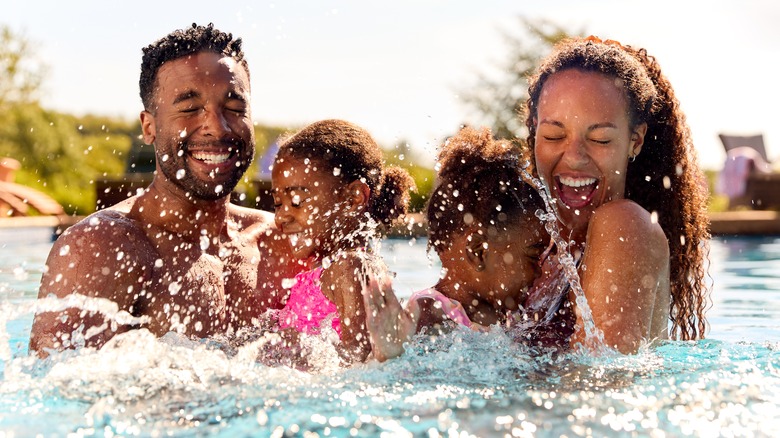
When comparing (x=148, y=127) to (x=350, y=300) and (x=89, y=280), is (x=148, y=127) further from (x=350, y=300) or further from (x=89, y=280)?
(x=350, y=300)

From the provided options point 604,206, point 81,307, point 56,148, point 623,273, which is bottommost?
point 81,307

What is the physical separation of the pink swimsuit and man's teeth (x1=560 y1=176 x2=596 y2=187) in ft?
3.75

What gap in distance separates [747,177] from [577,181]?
14726 mm

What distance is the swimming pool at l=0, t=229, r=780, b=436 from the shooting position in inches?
104

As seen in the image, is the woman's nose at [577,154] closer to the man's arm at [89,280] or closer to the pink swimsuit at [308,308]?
the pink swimsuit at [308,308]

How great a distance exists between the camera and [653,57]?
4.16 metres

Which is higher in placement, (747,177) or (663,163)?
(663,163)

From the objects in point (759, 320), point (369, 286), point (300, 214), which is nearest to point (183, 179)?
point (300, 214)

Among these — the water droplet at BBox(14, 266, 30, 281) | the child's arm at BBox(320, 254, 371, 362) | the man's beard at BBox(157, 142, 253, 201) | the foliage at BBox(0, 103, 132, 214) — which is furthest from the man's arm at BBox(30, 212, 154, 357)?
the foliage at BBox(0, 103, 132, 214)

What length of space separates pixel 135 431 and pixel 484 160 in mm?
1923

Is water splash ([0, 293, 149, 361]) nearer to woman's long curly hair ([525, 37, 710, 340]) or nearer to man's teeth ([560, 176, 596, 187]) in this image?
man's teeth ([560, 176, 596, 187])

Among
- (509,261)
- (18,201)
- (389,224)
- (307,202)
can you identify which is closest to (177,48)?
(307,202)

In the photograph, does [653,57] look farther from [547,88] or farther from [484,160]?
[484,160]

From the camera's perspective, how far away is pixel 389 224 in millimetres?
4398
